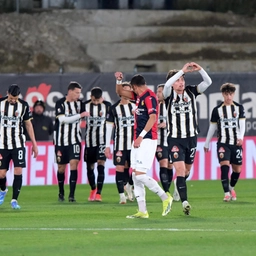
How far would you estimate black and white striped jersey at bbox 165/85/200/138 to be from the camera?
14.1 metres

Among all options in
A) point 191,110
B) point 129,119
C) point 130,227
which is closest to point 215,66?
point 129,119

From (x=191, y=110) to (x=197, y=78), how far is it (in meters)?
12.2

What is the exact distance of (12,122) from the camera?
16.1 metres

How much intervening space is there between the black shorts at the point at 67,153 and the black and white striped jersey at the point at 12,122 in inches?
92.7

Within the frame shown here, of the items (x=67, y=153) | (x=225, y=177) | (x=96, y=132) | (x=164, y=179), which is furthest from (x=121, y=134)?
(x=225, y=177)

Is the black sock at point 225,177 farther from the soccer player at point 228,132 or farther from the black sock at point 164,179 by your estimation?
the black sock at point 164,179

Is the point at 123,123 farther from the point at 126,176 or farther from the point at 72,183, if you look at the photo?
the point at 72,183

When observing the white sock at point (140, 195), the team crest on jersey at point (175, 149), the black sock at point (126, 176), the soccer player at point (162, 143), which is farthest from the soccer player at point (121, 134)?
the white sock at point (140, 195)

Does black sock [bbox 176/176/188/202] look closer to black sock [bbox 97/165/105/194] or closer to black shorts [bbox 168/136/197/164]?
black shorts [bbox 168/136/197/164]

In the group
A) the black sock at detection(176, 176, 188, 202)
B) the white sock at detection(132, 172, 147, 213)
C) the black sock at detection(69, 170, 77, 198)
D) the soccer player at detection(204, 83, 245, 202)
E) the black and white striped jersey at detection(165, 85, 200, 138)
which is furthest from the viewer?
the black sock at detection(69, 170, 77, 198)

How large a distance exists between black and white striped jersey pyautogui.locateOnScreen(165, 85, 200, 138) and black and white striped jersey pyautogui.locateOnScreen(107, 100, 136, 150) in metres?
3.50

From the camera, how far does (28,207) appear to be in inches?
645

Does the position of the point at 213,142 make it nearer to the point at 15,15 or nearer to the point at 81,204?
the point at 81,204

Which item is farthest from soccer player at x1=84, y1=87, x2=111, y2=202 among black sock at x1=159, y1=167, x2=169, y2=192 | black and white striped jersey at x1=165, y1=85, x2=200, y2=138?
black and white striped jersey at x1=165, y1=85, x2=200, y2=138
